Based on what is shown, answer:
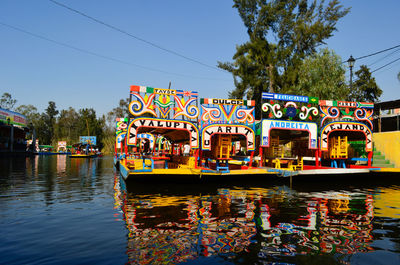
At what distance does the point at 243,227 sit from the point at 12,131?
59.4 meters

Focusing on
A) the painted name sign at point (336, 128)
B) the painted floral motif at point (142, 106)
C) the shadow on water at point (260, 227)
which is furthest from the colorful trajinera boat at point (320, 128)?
the painted floral motif at point (142, 106)

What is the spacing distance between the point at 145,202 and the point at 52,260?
5.45 meters

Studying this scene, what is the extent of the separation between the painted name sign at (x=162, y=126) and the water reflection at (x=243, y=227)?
152 inches

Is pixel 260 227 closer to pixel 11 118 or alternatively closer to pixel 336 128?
pixel 336 128

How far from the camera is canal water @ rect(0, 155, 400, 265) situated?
5.16 metres

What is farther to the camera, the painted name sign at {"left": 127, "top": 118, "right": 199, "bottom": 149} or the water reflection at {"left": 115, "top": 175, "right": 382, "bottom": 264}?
the painted name sign at {"left": 127, "top": 118, "right": 199, "bottom": 149}

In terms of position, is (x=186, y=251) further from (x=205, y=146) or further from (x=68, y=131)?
(x=68, y=131)

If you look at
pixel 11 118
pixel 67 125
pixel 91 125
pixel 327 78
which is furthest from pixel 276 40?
pixel 67 125

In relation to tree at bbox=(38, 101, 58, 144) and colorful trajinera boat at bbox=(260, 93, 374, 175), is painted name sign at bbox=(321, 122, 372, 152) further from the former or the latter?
tree at bbox=(38, 101, 58, 144)

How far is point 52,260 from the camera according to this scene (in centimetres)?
496

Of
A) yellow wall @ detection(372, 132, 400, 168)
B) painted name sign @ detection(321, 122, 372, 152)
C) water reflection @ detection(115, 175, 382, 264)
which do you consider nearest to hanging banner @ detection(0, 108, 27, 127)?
water reflection @ detection(115, 175, 382, 264)

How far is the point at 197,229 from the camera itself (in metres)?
6.77

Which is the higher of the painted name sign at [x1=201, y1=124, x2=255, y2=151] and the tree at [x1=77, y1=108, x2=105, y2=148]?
the tree at [x1=77, y1=108, x2=105, y2=148]

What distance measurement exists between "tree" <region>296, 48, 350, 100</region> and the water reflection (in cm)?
1799
